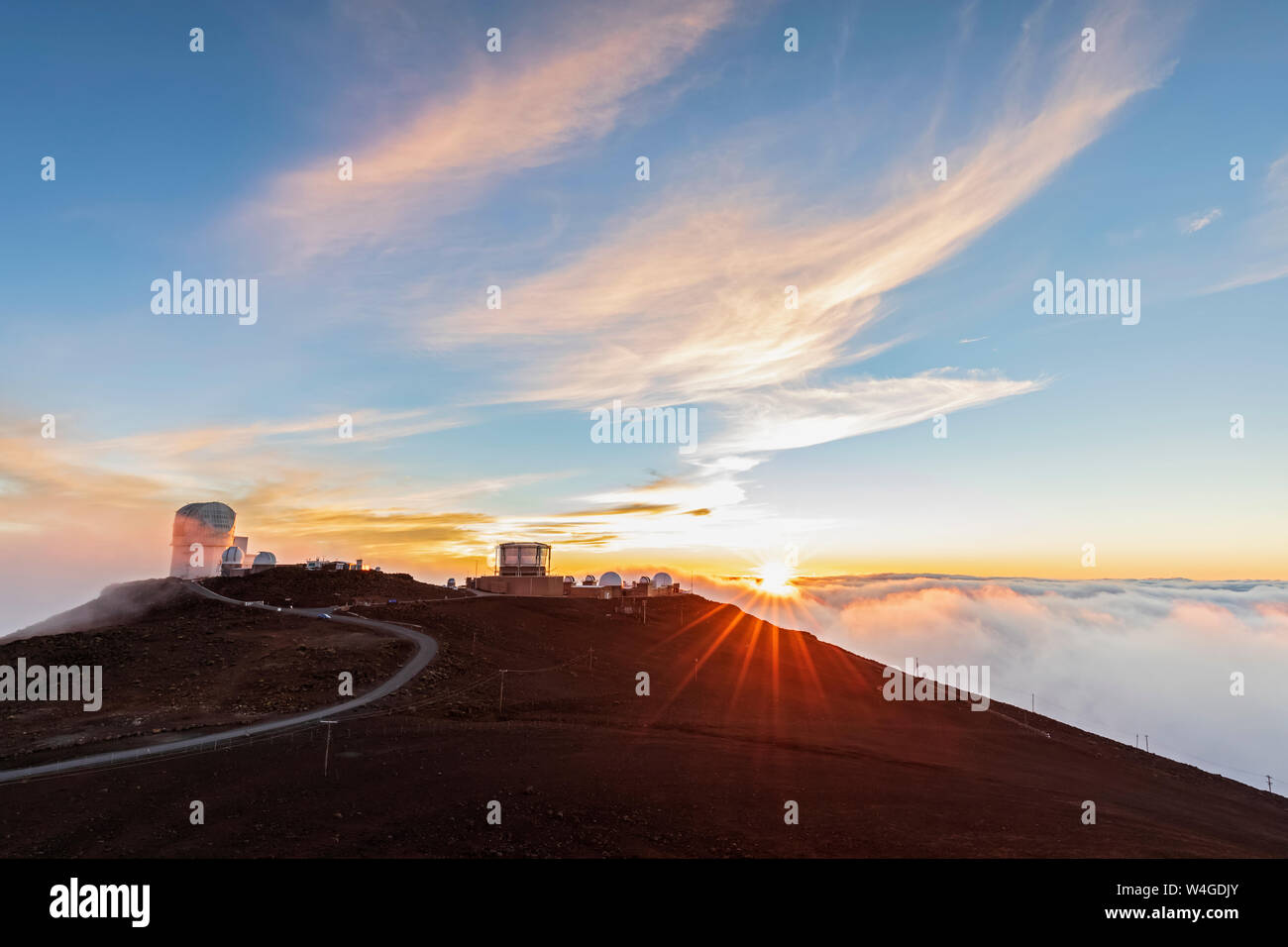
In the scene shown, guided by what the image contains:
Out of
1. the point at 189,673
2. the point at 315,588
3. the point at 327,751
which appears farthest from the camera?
the point at 315,588

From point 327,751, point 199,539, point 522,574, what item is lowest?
point 327,751

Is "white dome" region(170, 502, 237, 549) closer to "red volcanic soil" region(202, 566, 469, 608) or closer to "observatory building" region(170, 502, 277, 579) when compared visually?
"observatory building" region(170, 502, 277, 579)

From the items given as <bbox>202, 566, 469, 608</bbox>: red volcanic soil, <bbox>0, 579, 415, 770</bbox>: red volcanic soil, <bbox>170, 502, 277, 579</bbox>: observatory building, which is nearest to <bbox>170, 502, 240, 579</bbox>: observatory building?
<bbox>170, 502, 277, 579</bbox>: observatory building

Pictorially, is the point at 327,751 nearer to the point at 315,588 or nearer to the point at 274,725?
the point at 274,725

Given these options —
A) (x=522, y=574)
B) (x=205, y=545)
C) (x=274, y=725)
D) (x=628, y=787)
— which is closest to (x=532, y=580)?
(x=522, y=574)

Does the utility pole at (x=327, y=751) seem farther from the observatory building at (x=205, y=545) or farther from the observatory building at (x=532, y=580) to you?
the observatory building at (x=205, y=545)
